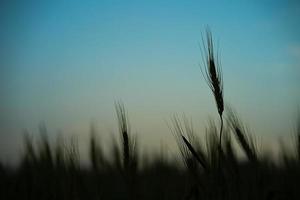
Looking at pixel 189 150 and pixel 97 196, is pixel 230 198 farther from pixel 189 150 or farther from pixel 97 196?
pixel 97 196

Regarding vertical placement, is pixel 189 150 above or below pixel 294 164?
above

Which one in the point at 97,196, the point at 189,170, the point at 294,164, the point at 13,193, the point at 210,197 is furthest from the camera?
the point at 13,193

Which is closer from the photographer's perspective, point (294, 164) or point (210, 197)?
point (210, 197)

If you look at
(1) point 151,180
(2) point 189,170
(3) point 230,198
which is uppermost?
(2) point 189,170

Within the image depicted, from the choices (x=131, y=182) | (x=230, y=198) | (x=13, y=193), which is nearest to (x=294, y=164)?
(x=230, y=198)

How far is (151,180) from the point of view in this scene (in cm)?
367

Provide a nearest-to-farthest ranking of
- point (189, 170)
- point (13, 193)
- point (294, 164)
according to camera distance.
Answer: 1. point (189, 170)
2. point (294, 164)
3. point (13, 193)

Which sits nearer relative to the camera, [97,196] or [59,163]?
[97,196]

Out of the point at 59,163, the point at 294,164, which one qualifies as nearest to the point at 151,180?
the point at 59,163

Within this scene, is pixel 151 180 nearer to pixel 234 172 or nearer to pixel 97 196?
pixel 97 196

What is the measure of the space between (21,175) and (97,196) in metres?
1.25

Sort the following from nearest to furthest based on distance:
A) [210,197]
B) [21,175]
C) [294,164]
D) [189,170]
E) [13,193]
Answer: [210,197]
[189,170]
[294,164]
[13,193]
[21,175]

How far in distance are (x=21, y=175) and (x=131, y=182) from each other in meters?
1.64

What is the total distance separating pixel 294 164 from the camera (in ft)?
9.64
